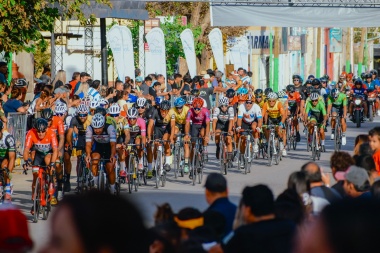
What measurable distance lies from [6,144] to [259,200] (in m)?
9.22

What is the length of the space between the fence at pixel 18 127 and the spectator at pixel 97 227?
61.0 ft

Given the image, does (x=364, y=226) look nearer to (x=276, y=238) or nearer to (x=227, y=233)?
(x=276, y=238)

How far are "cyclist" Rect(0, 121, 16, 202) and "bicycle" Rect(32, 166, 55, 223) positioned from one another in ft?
1.35

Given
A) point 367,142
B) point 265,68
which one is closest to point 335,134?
point 367,142

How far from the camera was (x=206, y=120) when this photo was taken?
70.2 feet

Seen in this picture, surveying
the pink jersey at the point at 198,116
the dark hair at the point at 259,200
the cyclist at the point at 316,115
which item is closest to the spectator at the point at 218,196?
the dark hair at the point at 259,200

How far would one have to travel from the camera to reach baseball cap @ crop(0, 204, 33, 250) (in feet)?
10.6

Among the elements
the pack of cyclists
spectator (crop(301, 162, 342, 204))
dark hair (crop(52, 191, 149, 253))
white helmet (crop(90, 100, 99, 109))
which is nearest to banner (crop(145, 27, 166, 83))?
the pack of cyclists

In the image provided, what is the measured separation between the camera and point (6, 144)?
15.1 metres

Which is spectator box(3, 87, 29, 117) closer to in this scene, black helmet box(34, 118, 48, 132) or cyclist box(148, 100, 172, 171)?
cyclist box(148, 100, 172, 171)

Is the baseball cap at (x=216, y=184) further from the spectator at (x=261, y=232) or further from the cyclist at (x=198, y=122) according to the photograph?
the cyclist at (x=198, y=122)

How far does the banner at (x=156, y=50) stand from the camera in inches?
1272

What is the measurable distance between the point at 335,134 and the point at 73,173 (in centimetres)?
708

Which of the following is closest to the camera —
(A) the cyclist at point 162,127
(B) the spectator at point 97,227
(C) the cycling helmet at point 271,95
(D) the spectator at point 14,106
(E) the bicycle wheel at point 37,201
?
(B) the spectator at point 97,227
